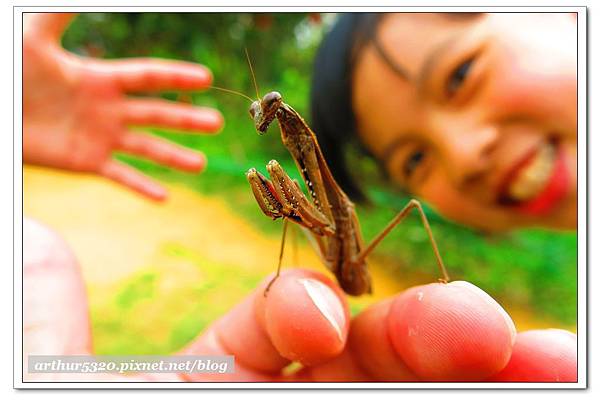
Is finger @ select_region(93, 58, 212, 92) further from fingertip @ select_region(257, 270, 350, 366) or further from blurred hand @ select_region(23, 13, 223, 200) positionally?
fingertip @ select_region(257, 270, 350, 366)

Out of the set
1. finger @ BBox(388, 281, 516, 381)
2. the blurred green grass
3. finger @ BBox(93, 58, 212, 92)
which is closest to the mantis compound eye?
finger @ BBox(388, 281, 516, 381)

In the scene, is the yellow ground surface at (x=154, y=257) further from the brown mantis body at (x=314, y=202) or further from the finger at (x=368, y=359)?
the brown mantis body at (x=314, y=202)

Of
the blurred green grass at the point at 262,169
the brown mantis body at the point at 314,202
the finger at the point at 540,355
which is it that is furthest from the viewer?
the blurred green grass at the point at 262,169

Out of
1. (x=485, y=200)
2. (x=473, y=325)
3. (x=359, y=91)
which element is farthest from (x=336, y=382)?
(x=359, y=91)

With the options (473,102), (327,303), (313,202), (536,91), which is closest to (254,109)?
(313,202)

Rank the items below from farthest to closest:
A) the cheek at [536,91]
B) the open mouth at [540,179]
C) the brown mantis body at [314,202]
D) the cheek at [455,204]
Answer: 1. the cheek at [455,204]
2. the open mouth at [540,179]
3. the cheek at [536,91]
4. the brown mantis body at [314,202]

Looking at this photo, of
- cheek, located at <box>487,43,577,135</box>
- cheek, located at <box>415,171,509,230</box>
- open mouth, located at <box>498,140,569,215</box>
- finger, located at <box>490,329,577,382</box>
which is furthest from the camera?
cheek, located at <box>415,171,509,230</box>

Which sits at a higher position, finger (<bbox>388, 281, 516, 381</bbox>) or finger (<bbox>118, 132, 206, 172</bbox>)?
finger (<bbox>118, 132, 206, 172</bbox>)

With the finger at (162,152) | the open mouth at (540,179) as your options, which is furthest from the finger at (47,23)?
the open mouth at (540,179)
